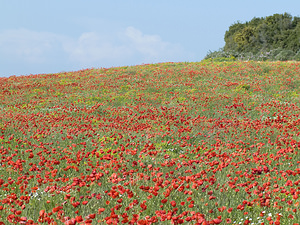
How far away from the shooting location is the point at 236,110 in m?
14.8

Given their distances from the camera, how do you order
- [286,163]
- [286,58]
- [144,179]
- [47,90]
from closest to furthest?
[144,179], [286,163], [47,90], [286,58]

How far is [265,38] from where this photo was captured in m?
54.7

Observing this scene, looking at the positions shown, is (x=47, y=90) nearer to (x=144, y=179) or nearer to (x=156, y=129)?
(x=156, y=129)

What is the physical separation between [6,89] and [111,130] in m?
16.9

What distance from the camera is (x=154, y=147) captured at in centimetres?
823

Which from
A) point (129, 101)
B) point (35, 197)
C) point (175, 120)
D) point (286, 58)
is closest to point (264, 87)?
point (129, 101)

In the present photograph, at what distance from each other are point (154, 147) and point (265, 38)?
5276 cm

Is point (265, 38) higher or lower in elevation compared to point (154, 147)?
higher

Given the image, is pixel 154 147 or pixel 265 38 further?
pixel 265 38

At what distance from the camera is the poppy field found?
4.91 metres

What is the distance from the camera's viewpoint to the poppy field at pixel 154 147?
4.91 metres

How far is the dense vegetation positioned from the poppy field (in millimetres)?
21986

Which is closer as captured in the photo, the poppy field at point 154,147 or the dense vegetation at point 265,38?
the poppy field at point 154,147

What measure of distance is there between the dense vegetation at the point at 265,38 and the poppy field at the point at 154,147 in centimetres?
2199
